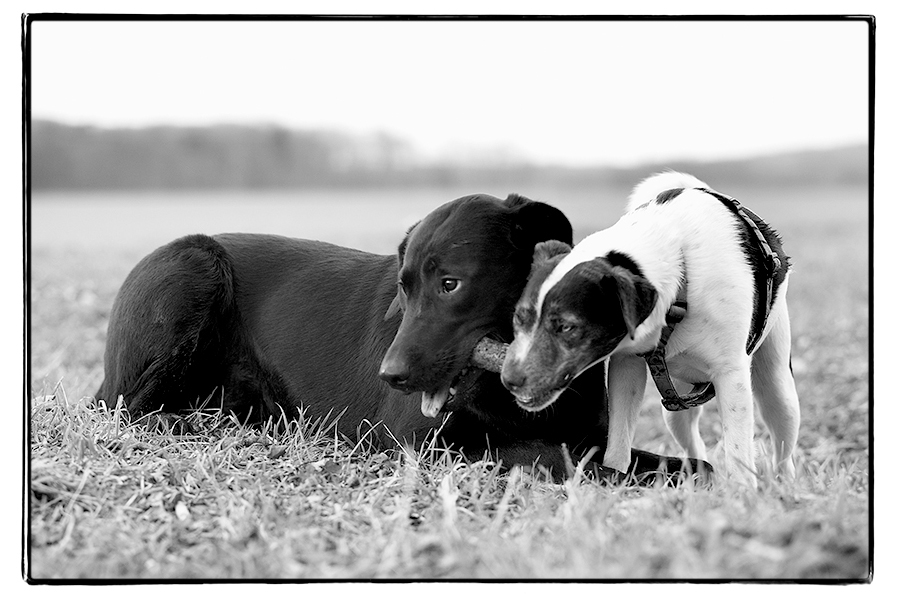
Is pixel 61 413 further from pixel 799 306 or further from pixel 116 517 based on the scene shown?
pixel 799 306

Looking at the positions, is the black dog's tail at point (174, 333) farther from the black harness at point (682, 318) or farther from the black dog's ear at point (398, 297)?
the black harness at point (682, 318)

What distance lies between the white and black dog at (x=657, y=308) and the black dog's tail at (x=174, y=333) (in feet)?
5.49

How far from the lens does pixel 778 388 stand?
431 centimetres

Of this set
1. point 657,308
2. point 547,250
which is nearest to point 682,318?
point 657,308

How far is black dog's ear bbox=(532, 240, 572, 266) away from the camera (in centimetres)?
369

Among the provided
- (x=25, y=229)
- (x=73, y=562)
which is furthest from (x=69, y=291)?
(x=73, y=562)

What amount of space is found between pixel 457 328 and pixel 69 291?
607cm

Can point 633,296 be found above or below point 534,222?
below

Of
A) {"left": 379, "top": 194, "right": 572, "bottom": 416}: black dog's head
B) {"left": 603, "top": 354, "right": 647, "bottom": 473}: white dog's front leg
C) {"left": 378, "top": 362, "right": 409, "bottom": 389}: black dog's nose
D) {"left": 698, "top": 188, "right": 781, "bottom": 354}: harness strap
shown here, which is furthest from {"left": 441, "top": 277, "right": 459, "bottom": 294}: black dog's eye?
{"left": 698, "top": 188, "right": 781, "bottom": 354}: harness strap

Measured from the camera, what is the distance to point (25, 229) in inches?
140

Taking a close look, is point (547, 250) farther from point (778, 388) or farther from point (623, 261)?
point (778, 388)

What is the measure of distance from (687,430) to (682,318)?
1.20 metres

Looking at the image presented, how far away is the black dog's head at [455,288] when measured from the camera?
3574 millimetres

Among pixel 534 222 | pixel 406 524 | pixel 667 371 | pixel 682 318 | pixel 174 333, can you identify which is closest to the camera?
pixel 406 524
